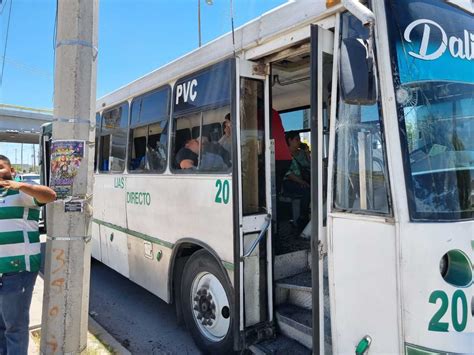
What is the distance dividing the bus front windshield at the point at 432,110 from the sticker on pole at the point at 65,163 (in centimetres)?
197

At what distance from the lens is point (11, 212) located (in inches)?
114

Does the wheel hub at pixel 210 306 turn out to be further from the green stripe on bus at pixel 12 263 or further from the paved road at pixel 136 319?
the green stripe on bus at pixel 12 263

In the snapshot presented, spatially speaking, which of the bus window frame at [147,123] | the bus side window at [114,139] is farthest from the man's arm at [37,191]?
the bus side window at [114,139]

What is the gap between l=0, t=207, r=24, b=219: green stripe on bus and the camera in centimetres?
288

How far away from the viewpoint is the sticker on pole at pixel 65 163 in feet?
8.11

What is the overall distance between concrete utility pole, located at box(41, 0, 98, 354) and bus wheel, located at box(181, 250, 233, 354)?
4.41 feet

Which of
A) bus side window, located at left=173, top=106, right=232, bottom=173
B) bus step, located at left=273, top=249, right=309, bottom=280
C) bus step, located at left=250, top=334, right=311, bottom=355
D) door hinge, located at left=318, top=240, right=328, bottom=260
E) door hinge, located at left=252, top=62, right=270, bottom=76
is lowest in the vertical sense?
bus step, located at left=250, top=334, right=311, bottom=355

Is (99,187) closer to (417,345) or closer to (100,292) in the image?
(100,292)

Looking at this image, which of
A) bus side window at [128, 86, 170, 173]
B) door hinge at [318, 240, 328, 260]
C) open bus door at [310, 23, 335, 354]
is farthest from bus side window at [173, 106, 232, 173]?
door hinge at [318, 240, 328, 260]

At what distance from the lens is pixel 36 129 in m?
32.6

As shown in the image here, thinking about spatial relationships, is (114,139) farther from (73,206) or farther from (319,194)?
(319,194)

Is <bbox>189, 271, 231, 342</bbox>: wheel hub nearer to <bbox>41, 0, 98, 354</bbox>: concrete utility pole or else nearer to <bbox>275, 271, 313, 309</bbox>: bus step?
A: <bbox>275, 271, 313, 309</bbox>: bus step

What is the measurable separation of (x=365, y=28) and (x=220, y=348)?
292 centimetres

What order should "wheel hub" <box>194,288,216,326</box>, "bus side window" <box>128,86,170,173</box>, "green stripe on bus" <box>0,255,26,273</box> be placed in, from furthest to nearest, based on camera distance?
1. "bus side window" <box>128,86,170,173</box>
2. "wheel hub" <box>194,288,216,326</box>
3. "green stripe on bus" <box>0,255,26,273</box>
